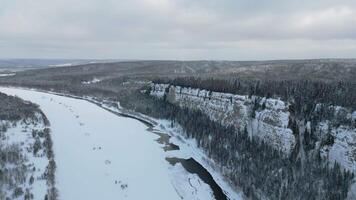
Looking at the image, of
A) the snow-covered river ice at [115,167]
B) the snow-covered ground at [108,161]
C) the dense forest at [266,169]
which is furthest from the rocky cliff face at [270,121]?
the snow-covered ground at [108,161]

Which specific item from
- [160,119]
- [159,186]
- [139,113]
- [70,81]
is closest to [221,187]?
[159,186]

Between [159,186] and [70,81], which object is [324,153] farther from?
[70,81]

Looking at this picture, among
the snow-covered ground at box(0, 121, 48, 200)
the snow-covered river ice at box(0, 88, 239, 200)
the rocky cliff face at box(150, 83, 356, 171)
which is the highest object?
the rocky cliff face at box(150, 83, 356, 171)

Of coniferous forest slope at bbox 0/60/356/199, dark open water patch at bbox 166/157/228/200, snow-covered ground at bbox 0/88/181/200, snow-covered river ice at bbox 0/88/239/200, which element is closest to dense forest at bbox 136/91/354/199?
coniferous forest slope at bbox 0/60/356/199

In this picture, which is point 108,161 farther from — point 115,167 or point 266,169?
point 266,169

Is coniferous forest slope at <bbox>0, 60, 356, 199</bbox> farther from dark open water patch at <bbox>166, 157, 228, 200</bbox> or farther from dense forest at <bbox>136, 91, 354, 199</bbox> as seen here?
dark open water patch at <bbox>166, 157, 228, 200</bbox>

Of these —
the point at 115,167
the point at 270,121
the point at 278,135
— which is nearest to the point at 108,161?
the point at 115,167

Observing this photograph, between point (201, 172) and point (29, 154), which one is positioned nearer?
point (29, 154)

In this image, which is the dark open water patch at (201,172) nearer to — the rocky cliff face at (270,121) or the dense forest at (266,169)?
the dense forest at (266,169)
